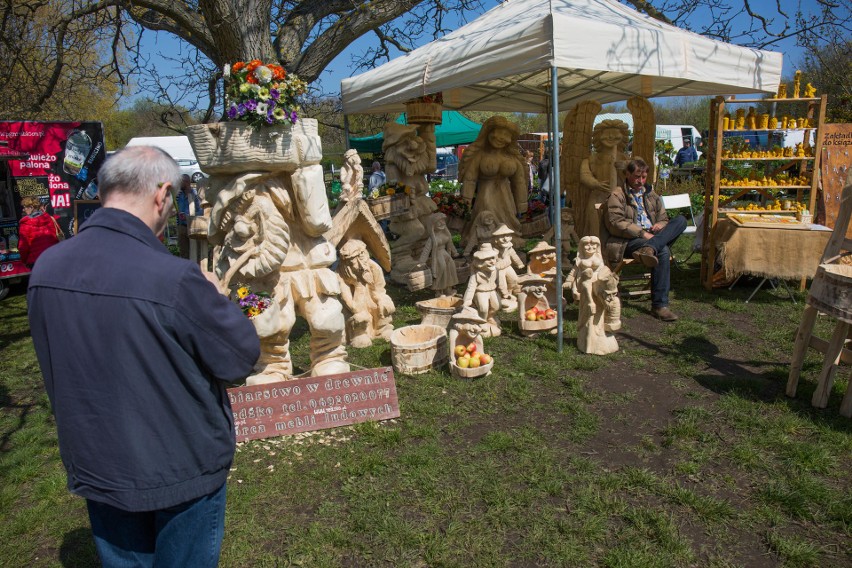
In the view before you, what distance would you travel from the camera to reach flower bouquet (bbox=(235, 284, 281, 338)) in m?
3.60

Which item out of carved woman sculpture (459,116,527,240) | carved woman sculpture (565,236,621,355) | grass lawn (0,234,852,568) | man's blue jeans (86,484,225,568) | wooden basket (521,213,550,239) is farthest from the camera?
wooden basket (521,213,550,239)

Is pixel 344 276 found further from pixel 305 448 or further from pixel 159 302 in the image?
pixel 159 302

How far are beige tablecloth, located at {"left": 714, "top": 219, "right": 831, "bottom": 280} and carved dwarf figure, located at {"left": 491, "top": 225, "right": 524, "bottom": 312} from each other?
244 centimetres

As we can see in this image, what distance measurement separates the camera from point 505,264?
234 inches

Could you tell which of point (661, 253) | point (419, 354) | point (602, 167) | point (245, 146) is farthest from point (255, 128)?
point (602, 167)

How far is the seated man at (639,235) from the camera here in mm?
5889

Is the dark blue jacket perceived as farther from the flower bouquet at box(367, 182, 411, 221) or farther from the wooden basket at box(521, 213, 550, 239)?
the wooden basket at box(521, 213, 550, 239)

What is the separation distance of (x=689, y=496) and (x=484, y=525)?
110 centimetres

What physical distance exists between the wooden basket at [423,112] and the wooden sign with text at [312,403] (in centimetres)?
417

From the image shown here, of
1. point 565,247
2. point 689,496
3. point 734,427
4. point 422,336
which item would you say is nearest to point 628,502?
point 689,496

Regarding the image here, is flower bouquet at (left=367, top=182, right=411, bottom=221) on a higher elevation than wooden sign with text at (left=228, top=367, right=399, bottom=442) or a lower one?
higher

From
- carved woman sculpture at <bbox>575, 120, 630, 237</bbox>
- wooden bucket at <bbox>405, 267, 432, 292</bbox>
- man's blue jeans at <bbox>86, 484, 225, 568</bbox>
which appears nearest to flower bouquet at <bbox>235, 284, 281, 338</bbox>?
man's blue jeans at <bbox>86, 484, 225, 568</bbox>

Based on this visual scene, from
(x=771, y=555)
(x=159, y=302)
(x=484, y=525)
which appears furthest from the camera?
(x=484, y=525)

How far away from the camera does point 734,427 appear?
3.64 m
